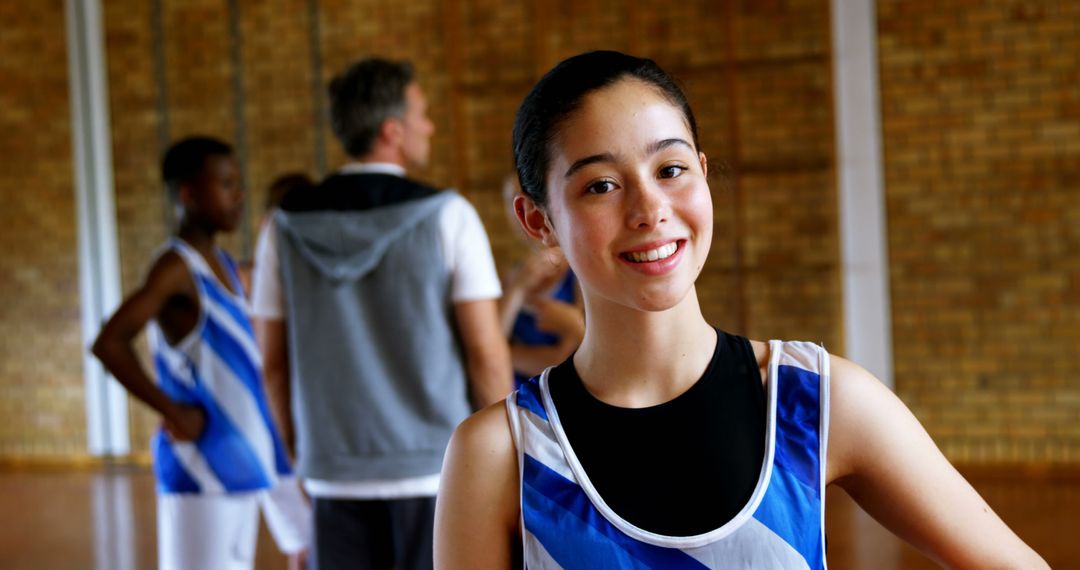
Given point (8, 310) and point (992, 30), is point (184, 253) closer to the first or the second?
point (992, 30)

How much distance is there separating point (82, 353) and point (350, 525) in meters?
5.35

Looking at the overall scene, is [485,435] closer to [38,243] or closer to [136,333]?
[136,333]

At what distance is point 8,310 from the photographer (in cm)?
721

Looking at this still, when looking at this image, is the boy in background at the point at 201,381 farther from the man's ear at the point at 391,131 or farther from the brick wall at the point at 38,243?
the brick wall at the point at 38,243

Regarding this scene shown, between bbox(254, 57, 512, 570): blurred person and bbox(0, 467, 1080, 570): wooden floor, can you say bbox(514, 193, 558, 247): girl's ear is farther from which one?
bbox(0, 467, 1080, 570): wooden floor

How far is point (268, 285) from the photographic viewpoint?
242 cm

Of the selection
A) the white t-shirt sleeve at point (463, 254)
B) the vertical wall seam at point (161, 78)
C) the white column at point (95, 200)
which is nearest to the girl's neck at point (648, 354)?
the white t-shirt sleeve at point (463, 254)

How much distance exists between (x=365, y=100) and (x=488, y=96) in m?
3.93

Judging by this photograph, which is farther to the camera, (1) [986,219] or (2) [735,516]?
(1) [986,219]

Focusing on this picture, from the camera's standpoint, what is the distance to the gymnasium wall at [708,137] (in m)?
5.47

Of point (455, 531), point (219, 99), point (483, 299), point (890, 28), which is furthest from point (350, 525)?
point (219, 99)

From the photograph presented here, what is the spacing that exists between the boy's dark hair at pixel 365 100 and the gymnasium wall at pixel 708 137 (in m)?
3.03

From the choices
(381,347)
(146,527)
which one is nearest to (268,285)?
(381,347)

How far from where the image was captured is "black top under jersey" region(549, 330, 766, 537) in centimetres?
99
